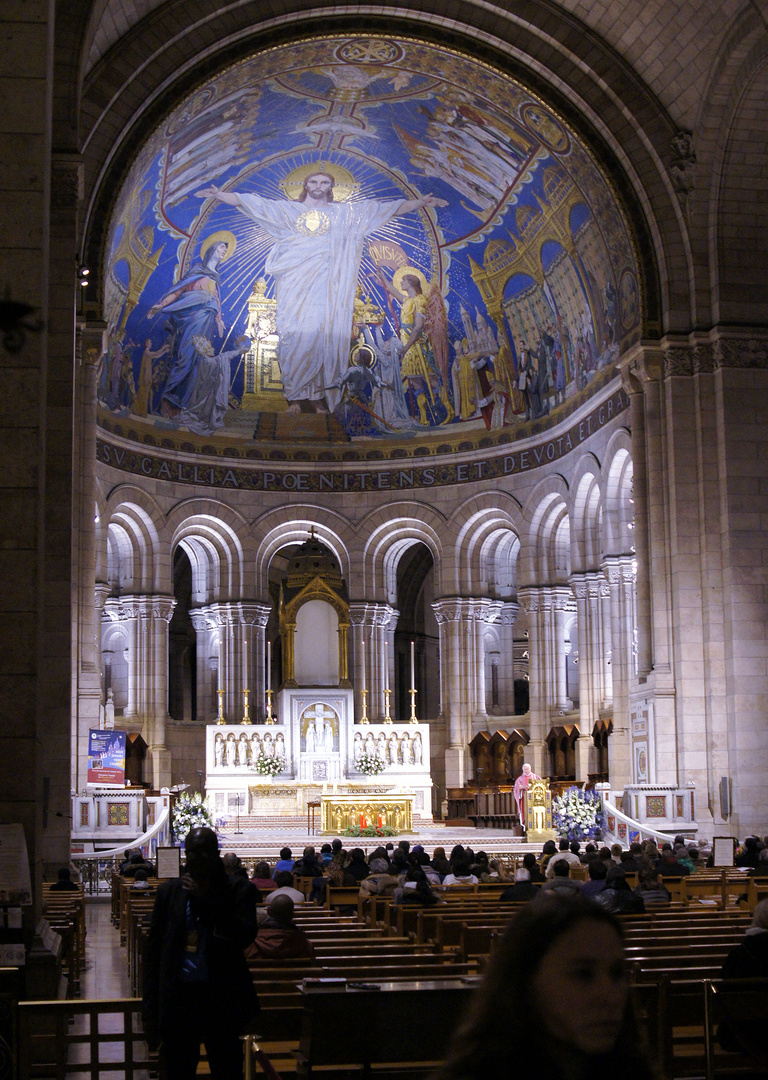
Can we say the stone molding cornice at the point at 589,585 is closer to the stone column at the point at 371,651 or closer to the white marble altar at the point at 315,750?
the white marble altar at the point at 315,750

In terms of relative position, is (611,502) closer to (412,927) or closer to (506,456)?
(506,456)

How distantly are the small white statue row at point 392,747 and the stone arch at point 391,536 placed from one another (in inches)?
197

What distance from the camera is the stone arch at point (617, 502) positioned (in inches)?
1224

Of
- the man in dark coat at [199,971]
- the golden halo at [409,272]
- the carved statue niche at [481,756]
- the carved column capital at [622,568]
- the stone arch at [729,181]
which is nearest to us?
the man in dark coat at [199,971]

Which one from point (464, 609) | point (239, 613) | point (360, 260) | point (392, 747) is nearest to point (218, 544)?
point (239, 613)

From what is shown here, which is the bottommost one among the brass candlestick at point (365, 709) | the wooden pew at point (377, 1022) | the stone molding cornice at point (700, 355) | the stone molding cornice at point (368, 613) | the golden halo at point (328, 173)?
the wooden pew at point (377, 1022)

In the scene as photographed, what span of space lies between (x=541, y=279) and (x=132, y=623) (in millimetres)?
14115

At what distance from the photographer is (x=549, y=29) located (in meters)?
26.8

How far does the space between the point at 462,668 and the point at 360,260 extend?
11716mm

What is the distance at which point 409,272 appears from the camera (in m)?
36.6

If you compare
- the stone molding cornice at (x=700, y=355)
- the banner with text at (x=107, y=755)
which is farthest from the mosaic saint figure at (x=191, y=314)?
the banner with text at (x=107, y=755)

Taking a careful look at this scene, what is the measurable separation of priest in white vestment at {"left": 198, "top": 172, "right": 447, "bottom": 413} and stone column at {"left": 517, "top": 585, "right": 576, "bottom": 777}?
27.4 ft

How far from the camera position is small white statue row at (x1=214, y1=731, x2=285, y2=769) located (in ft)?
111

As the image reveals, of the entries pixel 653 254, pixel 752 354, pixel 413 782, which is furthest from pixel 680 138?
pixel 413 782
